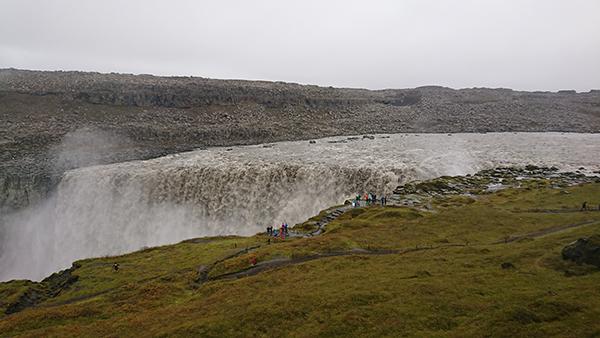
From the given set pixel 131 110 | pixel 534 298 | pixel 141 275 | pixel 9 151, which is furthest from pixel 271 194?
pixel 131 110

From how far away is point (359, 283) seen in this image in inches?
842

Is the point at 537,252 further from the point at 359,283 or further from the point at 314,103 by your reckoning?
the point at 314,103

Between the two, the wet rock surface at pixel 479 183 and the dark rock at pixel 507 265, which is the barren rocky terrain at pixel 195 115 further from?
the dark rock at pixel 507 265

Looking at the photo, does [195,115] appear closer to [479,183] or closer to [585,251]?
[479,183]

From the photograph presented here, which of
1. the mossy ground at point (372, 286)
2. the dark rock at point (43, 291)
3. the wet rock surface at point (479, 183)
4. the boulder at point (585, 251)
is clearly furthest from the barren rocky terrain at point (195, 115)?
the boulder at point (585, 251)

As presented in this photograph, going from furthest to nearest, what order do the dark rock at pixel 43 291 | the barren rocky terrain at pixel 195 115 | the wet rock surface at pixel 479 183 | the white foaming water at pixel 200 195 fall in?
the barren rocky terrain at pixel 195 115 < the white foaming water at pixel 200 195 < the wet rock surface at pixel 479 183 < the dark rock at pixel 43 291

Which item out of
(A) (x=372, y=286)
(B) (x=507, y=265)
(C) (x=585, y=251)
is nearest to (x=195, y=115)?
(A) (x=372, y=286)

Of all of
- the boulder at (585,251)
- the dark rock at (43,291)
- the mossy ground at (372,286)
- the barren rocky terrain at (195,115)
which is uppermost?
the barren rocky terrain at (195,115)

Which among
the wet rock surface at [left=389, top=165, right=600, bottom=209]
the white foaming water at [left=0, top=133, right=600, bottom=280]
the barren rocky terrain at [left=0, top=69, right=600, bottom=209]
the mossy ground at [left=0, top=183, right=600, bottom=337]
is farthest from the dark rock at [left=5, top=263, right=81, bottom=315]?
the barren rocky terrain at [left=0, top=69, right=600, bottom=209]

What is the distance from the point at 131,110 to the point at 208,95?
23076 mm

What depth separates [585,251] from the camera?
20.2 metres

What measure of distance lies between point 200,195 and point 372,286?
43457 mm

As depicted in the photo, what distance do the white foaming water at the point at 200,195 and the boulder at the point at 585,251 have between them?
31.7 meters

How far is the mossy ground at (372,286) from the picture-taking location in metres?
16.5
